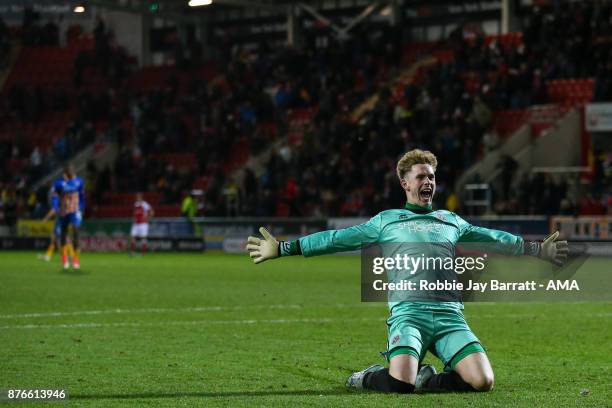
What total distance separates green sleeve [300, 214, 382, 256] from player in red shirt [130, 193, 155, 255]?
26.3 metres

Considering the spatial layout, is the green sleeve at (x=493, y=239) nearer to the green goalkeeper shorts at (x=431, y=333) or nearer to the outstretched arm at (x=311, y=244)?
the green goalkeeper shorts at (x=431, y=333)

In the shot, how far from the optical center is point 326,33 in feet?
148

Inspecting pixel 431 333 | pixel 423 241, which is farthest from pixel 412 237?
pixel 431 333

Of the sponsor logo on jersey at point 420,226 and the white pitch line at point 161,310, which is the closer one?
the sponsor logo on jersey at point 420,226

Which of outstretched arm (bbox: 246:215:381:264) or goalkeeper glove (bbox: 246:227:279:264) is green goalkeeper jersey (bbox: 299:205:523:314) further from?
goalkeeper glove (bbox: 246:227:279:264)

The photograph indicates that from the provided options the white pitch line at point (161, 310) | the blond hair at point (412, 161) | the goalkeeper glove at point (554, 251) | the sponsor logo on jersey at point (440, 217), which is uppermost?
the blond hair at point (412, 161)

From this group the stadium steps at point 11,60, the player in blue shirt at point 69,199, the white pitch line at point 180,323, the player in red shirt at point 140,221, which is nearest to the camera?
the white pitch line at point 180,323

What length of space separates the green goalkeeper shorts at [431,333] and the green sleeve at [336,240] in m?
0.60

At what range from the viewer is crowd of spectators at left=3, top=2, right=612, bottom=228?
33.5 m

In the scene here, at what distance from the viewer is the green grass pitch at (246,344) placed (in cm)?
852

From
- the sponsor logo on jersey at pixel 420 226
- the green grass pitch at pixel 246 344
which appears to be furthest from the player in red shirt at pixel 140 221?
the sponsor logo on jersey at pixel 420 226

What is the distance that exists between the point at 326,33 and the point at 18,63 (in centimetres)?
1699

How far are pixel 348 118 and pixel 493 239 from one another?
29726 mm

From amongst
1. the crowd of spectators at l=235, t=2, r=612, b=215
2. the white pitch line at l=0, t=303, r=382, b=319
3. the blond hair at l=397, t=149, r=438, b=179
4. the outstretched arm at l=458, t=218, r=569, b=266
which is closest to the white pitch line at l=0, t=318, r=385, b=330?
the white pitch line at l=0, t=303, r=382, b=319
